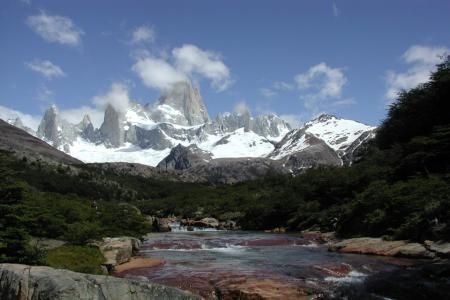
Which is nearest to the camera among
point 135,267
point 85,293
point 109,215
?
point 85,293

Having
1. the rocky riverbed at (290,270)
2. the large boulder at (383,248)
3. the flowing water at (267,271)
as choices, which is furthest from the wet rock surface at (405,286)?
the large boulder at (383,248)

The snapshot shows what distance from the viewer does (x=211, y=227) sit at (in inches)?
2783

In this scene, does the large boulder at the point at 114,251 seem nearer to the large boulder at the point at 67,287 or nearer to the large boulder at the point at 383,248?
the large boulder at the point at 67,287

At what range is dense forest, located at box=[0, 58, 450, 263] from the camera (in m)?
19.1

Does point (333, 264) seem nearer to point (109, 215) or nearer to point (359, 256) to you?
point (359, 256)

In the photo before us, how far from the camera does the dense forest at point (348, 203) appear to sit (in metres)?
19.1

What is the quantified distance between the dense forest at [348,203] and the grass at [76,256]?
1.38 meters

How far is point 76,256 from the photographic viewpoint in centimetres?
2053

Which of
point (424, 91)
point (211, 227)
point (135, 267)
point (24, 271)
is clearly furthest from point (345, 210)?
point (24, 271)

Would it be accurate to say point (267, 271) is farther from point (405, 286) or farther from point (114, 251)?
point (114, 251)

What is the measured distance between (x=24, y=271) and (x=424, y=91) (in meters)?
53.2

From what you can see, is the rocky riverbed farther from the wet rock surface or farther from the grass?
the grass

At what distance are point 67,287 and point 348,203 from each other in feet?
130

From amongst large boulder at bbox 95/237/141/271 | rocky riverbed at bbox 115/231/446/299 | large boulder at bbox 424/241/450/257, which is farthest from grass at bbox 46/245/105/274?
large boulder at bbox 424/241/450/257
